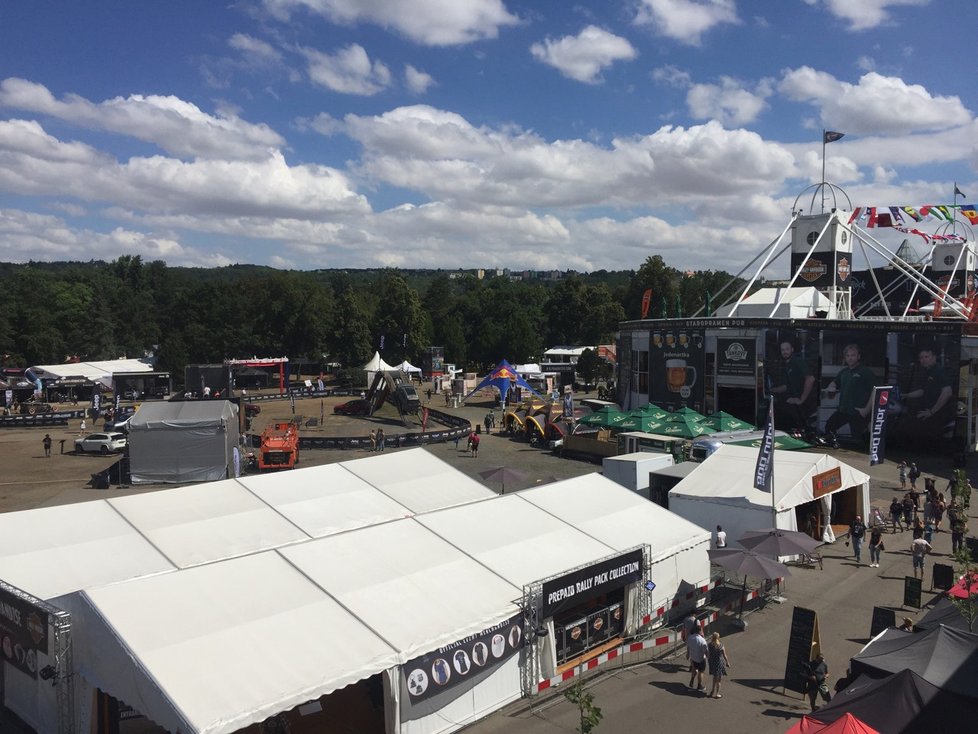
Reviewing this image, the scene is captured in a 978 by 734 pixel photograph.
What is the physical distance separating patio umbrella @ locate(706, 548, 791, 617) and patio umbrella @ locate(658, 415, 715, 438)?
16.5 meters

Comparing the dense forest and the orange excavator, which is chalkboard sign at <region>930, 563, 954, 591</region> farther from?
the dense forest

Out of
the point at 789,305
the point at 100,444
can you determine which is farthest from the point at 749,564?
the point at 789,305

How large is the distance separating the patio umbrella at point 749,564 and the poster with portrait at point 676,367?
28595mm

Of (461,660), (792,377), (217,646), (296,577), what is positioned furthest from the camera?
(792,377)

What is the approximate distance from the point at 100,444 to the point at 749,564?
30792mm

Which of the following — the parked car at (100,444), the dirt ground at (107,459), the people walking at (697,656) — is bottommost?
the dirt ground at (107,459)

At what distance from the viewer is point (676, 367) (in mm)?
43625

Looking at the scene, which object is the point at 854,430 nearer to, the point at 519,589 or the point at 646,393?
the point at 646,393

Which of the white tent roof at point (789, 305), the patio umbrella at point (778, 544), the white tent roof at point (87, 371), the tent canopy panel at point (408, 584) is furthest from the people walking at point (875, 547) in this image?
the white tent roof at point (87, 371)

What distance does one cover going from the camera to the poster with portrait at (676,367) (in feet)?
139

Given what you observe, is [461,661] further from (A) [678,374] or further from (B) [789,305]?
(B) [789,305]

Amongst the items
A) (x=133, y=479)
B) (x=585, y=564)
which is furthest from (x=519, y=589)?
(x=133, y=479)

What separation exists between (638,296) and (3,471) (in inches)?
2663

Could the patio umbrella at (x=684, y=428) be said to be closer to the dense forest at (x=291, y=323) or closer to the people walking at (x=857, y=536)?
the people walking at (x=857, y=536)
